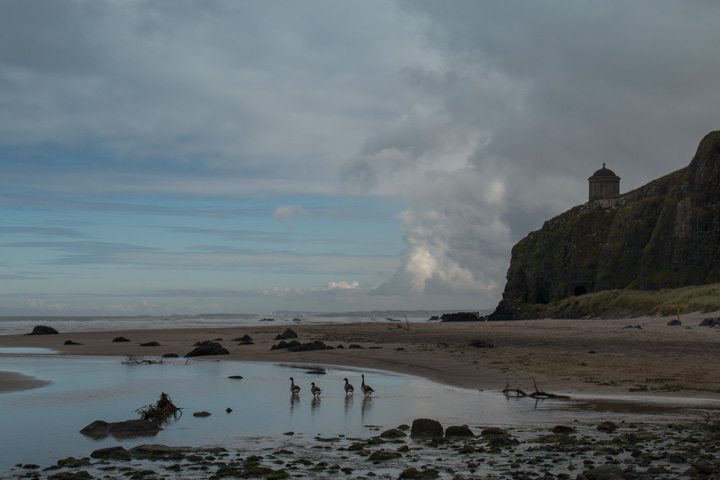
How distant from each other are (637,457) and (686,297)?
51713 mm

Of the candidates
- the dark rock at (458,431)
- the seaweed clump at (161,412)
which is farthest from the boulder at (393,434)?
the seaweed clump at (161,412)

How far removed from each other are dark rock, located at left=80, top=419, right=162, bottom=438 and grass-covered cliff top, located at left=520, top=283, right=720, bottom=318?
4340cm

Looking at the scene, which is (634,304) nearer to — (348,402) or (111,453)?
(348,402)

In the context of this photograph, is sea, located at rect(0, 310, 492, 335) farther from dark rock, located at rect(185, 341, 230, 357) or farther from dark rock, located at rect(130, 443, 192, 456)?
dark rock, located at rect(130, 443, 192, 456)

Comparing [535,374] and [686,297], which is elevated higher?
[686,297]

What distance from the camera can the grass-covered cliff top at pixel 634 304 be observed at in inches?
1988

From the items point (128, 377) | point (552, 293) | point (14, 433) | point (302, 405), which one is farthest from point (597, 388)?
point (552, 293)

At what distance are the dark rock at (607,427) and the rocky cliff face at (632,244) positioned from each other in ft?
184

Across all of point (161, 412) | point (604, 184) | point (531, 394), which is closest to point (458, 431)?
point (531, 394)

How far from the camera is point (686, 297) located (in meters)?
55.3

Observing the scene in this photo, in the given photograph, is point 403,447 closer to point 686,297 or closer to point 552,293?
point 686,297

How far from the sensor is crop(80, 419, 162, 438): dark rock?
12.2 m

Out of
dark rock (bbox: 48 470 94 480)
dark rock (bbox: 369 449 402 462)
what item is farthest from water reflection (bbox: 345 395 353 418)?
dark rock (bbox: 48 470 94 480)

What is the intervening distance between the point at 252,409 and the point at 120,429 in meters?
3.65
